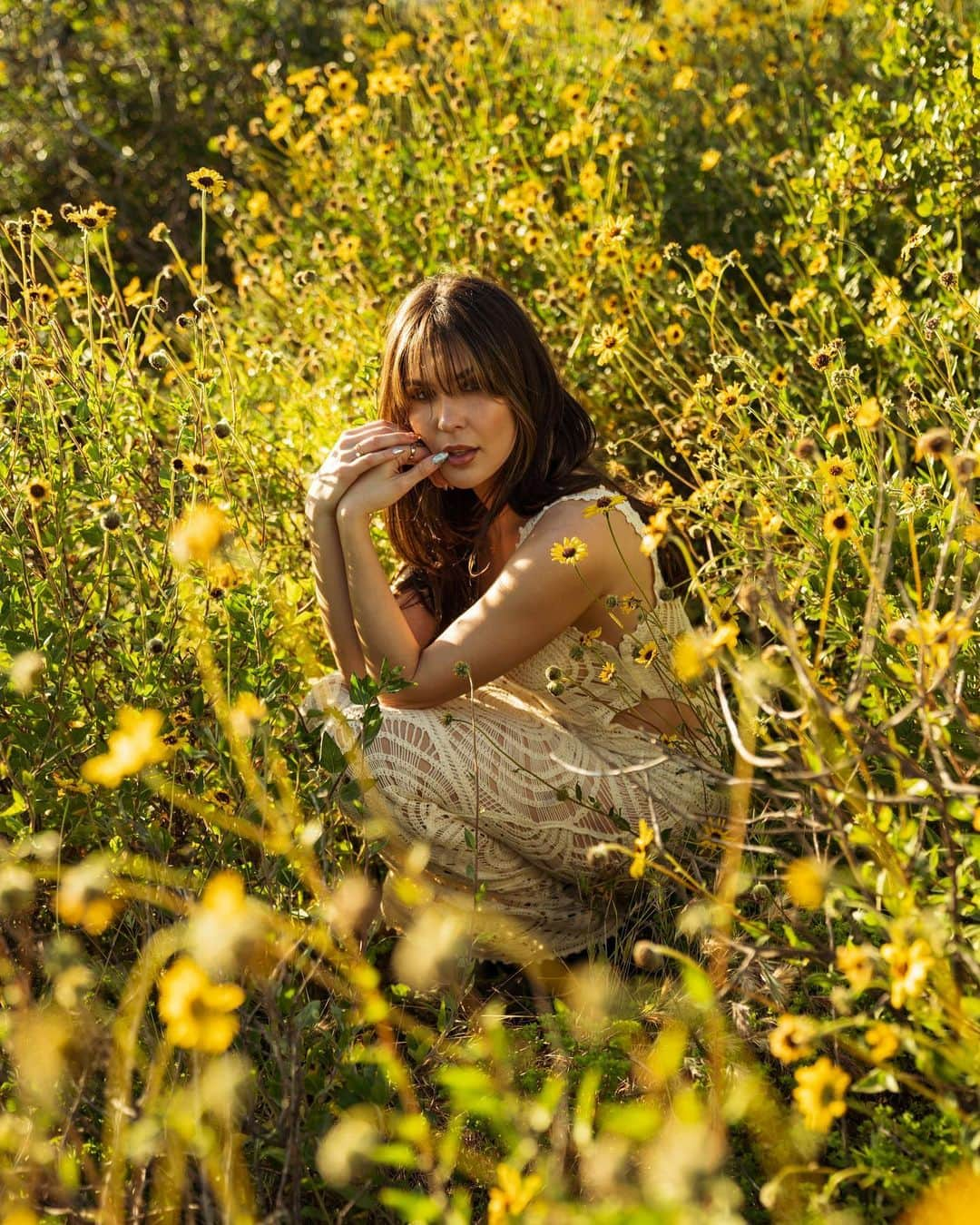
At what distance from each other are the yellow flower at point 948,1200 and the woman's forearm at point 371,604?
50.8 inches

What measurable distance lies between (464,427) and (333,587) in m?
0.40

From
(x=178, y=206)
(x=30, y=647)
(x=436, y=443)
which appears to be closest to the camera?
(x=30, y=647)

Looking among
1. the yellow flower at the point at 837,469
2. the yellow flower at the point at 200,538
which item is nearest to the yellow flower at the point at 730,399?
the yellow flower at the point at 837,469

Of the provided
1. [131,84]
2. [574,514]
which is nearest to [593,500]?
[574,514]

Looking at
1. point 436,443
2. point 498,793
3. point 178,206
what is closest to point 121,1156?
point 498,793

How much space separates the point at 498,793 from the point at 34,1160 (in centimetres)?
109

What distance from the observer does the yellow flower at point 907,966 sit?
1144 millimetres

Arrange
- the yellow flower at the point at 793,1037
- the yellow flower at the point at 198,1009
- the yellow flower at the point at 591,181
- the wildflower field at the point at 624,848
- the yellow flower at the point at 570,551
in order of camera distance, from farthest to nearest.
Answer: the yellow flower at the point at 591,181 → the yellow flower at the point at 570,551 → the wildflower field at the point at 624,848 → the yellow flower at the point at 793,1037 → the yellow flower at the point at 198,1009

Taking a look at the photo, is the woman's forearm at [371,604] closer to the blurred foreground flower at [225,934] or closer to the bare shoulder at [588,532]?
the bare shoulder at [588,532]

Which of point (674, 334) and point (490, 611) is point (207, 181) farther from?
point (674, 334)

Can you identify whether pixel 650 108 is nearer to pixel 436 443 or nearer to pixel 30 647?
pixel 436 443

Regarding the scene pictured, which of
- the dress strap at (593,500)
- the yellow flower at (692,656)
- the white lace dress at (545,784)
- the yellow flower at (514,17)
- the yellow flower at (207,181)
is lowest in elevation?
the white lace dress at (545,784)

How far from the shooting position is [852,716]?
125 centimetres

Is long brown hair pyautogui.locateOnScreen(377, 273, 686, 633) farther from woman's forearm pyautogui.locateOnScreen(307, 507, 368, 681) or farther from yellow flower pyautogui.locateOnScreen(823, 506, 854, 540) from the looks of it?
yellow flower pyautogui.locateOnScreen(823, 506, 854, 540)
